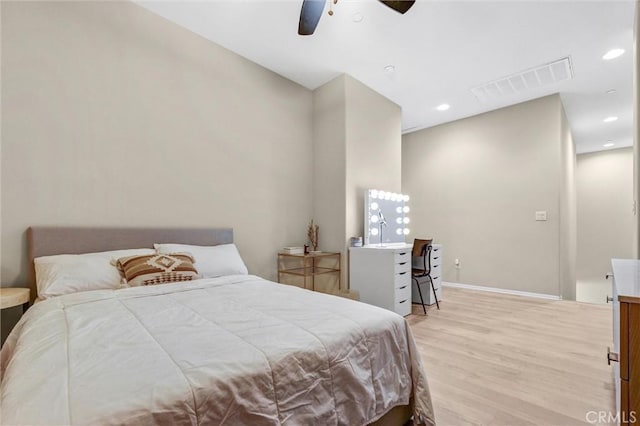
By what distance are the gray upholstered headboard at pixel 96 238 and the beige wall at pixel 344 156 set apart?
1439 millimetres

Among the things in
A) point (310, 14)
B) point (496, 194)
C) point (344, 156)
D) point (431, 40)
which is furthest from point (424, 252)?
point (310, 14)

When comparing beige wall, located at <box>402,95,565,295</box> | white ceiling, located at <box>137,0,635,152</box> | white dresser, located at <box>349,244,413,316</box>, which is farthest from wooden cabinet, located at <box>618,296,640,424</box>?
beige wall, located at <box>402,95,565,295</box>

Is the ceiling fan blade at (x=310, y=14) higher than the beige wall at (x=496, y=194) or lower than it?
higher

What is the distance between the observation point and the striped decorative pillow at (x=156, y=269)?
2002 mm

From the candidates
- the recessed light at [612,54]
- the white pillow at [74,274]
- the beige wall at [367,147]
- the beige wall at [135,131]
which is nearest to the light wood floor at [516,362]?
the beige wall at [367,147]

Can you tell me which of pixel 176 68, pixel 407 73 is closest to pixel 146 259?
pixel 176 68

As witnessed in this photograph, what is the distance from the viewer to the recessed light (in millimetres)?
Answer: 3001

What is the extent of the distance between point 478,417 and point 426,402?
1.33 feet

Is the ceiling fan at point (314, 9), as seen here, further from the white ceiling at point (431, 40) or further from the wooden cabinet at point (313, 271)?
the wooden cabinet at point (313, 271)

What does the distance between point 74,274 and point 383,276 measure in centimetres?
262

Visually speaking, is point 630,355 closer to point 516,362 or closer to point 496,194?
point 516,362

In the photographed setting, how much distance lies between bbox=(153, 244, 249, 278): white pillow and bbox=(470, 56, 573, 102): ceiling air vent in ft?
11.9

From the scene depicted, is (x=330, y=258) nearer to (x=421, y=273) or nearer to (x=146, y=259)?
(x=421, y=273)

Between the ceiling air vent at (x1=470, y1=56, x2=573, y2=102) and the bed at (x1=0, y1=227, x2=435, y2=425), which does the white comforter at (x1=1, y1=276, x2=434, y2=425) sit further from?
the ceiling air vent at (x1=470, y1=56, x2=573, y2=102)
